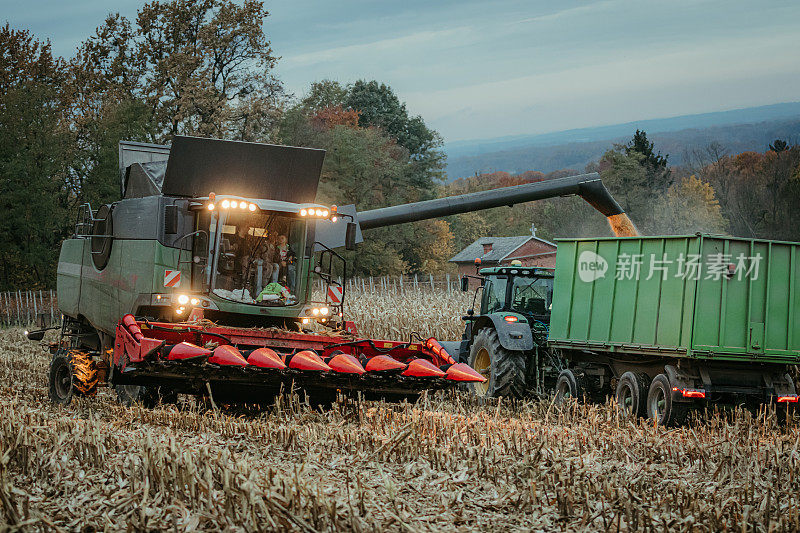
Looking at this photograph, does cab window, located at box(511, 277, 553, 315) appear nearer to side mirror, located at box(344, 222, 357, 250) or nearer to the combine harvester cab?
the combine harvester cab

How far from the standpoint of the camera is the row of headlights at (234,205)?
1037 centimetres

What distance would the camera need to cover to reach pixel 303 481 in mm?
5277

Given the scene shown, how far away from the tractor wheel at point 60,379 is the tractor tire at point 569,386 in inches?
237

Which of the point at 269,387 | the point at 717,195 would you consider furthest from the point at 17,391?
the point at 717,195

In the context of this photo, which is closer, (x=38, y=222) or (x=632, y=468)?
(x=632, y=468)

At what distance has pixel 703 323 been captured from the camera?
32.0 feet

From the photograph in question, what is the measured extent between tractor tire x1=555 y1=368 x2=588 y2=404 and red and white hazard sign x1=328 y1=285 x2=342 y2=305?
3023 mm

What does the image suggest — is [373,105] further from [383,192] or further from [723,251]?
[723,251]

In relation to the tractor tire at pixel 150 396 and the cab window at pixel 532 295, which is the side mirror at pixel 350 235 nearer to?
the tractor tire at pixel 150 396

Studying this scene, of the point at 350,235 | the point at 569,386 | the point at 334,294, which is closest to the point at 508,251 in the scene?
the point at 569,386

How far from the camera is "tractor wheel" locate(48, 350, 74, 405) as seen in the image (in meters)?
10.9

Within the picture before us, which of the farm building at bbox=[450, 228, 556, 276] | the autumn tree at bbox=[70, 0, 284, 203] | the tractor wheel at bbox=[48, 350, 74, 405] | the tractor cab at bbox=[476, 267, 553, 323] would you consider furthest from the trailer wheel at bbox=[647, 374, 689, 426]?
the farm building at bbox=[450, 228, 556, 276]

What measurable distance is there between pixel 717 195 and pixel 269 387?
59.8m

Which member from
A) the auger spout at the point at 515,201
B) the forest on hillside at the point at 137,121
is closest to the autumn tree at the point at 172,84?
the forest on hillside at the point at 137,121
